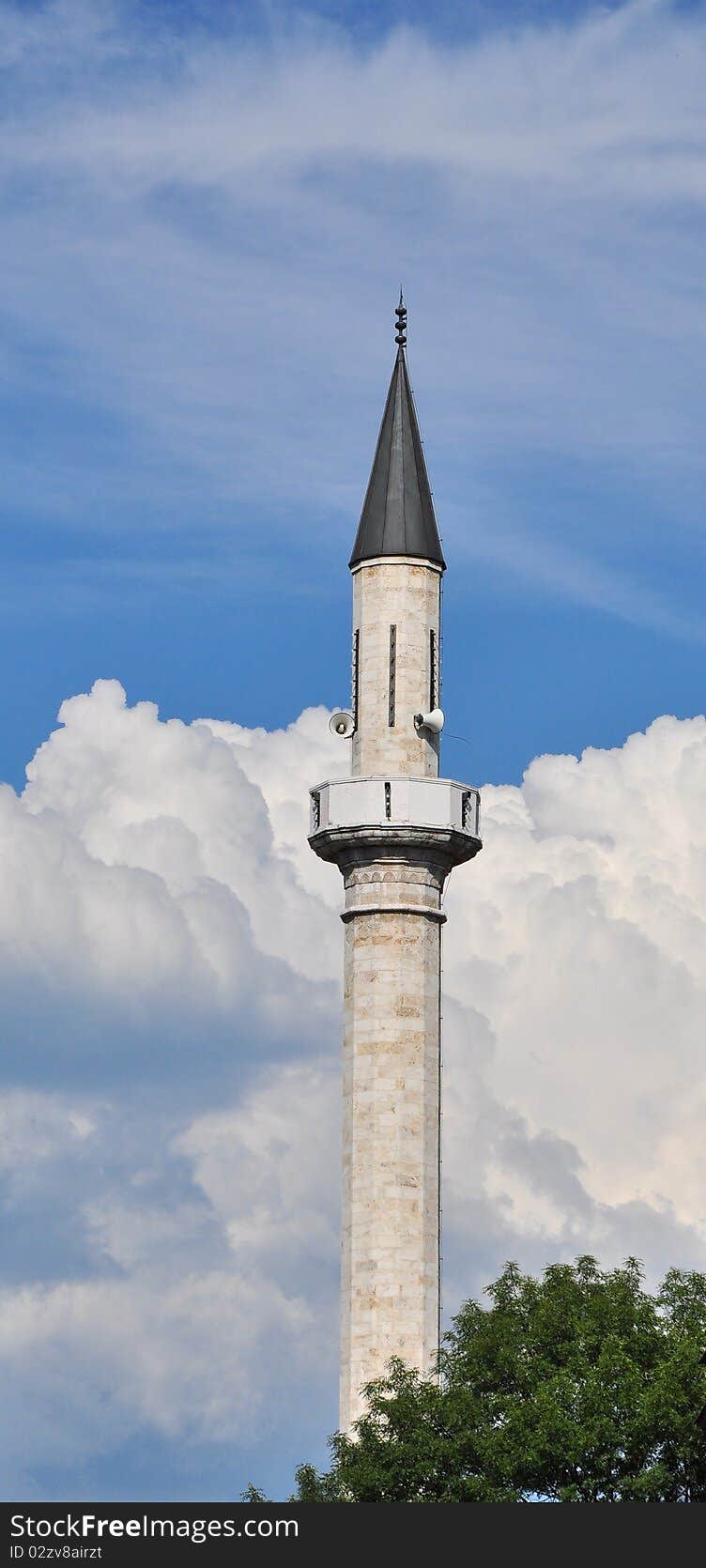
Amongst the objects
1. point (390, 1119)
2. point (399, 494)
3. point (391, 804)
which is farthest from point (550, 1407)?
point (399, 494)

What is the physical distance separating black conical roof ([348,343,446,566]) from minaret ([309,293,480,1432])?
5 centimetres

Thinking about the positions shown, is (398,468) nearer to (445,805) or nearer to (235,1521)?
(445,805)

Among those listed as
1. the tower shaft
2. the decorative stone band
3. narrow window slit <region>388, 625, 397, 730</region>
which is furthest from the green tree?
narrow window slit <region>388, 625, 397, 730</region>

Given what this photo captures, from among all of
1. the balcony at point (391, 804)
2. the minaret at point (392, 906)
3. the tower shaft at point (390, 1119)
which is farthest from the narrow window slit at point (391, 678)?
the tower shaft at point (390, 1119)

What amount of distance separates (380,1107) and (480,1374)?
29.5 feet

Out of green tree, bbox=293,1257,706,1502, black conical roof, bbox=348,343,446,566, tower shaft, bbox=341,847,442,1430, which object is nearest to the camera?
green tree, bbox=293,1257,706,1502

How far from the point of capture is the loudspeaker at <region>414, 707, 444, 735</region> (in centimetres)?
7706

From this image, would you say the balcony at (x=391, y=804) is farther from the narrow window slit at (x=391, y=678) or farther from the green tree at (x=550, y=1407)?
the green tree at (x=550, y=1407)

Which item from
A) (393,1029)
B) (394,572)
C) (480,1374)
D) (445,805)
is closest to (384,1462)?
(480,1374)

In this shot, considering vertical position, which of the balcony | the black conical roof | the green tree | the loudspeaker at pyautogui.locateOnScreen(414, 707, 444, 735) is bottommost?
the green tree

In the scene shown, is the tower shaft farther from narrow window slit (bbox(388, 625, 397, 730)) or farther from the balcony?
narrow window slit (bbox(388, 625, 397, 730))

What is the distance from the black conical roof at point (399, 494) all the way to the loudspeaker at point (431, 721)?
4218mm

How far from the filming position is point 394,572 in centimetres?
7844

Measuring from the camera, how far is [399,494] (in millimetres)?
79625
